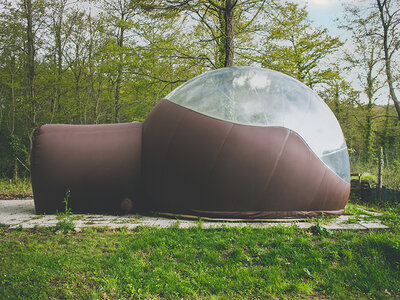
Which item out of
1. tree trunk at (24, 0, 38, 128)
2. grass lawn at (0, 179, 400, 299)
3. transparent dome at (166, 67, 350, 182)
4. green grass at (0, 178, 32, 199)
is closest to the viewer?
grass lawn at (0, 179, 400, 299)

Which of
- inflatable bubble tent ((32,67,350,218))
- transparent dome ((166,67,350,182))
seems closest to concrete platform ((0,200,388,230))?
inflatable bubble tent ((32,67,350,218))

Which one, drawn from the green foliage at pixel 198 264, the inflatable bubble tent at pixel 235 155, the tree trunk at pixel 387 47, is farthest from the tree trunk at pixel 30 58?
the tree trunk at pixel 387 47

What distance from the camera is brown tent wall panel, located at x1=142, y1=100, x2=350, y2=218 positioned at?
4.69 meters

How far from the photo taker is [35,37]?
46.6 feet

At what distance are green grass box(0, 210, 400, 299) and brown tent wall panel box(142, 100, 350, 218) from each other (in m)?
0.66

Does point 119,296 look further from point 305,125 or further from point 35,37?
point 35,37

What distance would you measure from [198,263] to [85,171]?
302 cm

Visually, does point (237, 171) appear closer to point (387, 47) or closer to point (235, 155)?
point (235, 155)

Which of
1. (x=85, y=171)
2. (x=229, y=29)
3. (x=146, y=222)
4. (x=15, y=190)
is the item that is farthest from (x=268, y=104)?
(x=15, y=190)

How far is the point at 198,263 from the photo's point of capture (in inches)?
128

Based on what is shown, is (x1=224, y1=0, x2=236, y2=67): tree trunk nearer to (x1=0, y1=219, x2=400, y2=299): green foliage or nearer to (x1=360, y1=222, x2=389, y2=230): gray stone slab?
(x1=360, y1=222, x2=389, y2=230): gray stone slab

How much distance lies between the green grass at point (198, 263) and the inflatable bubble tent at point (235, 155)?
73 centimetres

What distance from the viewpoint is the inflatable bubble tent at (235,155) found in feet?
15.5

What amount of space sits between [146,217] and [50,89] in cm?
1223
